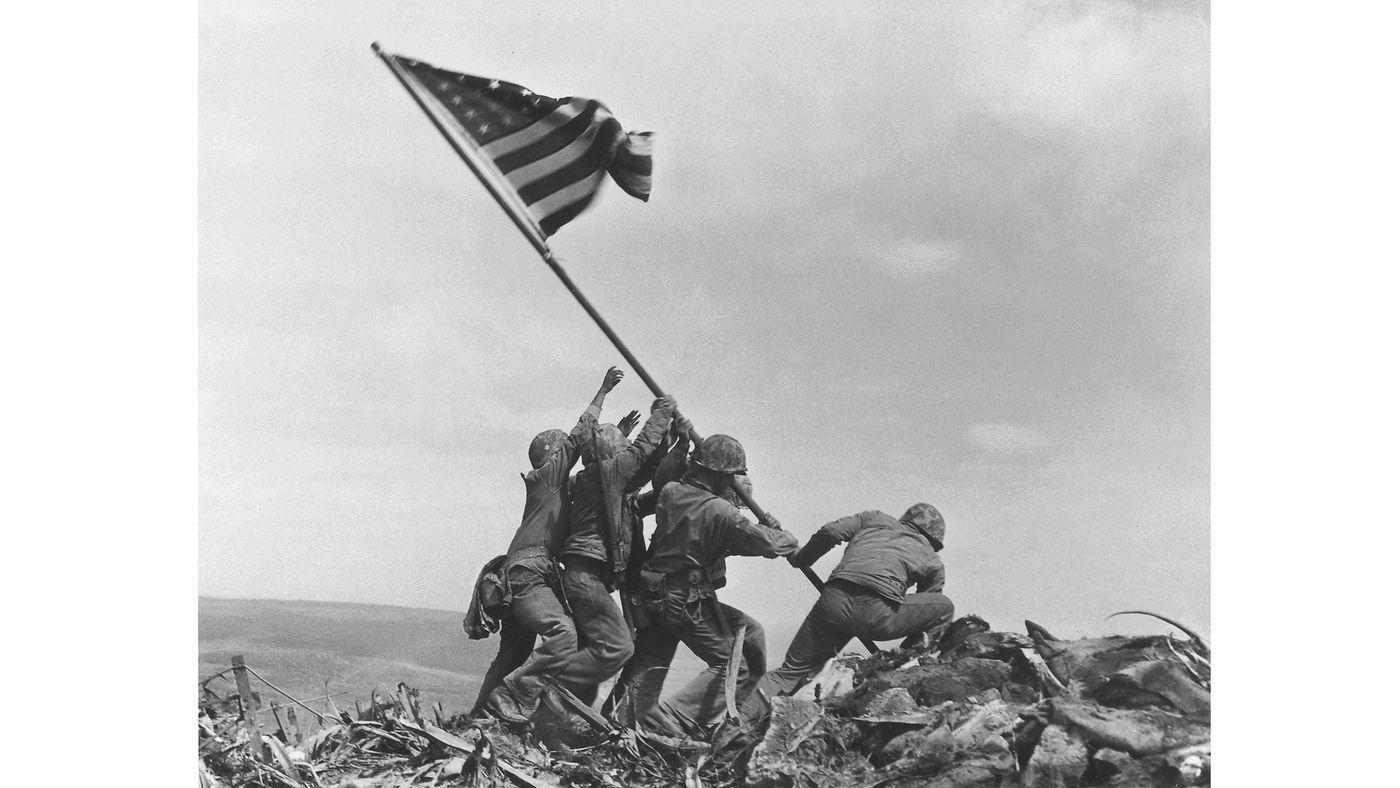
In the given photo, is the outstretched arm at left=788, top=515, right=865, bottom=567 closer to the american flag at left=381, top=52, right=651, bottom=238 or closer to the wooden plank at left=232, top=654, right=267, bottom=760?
the american flag at left=381, top=52, right=651, bottom=238

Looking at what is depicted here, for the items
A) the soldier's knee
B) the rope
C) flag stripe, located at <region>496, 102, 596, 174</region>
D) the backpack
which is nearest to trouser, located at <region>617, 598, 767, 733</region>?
the soldier's knee

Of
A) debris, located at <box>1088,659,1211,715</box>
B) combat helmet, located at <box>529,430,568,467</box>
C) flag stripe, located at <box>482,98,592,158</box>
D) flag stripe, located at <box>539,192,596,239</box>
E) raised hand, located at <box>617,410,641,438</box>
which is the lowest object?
debris, located at <box>1088,659,1211,715</box>

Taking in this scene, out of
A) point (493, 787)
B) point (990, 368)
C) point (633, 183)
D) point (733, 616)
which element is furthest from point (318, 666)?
point (990, 368)

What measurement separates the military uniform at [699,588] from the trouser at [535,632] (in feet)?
1.56

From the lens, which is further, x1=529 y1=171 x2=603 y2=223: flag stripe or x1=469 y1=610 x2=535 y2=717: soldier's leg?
x1=529 y1=171 x2=603 y2=223: flag stripe

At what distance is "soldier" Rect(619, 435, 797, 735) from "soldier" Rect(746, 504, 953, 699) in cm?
19

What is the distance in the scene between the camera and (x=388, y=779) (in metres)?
9.55

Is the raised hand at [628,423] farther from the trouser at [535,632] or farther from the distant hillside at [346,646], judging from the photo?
the distant hillside at [346,646]

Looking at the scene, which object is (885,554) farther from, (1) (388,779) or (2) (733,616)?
(1) (388,779)

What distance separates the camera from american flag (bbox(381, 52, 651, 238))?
10086 millimetres

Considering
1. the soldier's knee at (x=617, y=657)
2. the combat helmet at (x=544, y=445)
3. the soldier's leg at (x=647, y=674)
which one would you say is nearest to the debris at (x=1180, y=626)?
the soldier's leg at (x=647, y=674)
